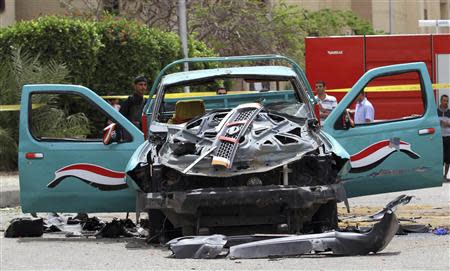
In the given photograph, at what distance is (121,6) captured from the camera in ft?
105

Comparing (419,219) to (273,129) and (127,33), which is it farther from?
(127,33)

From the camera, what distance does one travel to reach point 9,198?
15297mm

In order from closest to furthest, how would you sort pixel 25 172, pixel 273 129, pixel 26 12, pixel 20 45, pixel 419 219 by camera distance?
1. pixel 273 129
2. pixel 25 172
3. pixel 419 219
4. pixel 20 45
5. pixel 26 12

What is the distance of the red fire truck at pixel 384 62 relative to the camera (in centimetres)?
2147

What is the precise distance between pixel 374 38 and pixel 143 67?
5.09 m

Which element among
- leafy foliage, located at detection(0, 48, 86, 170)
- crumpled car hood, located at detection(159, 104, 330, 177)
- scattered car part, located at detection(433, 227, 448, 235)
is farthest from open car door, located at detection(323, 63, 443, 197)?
leafy foliage, located at detection(0, 48, 86, 170)

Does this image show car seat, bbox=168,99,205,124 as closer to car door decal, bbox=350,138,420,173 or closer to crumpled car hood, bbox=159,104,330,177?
crumpled car hood, bbox=159,104,330,177

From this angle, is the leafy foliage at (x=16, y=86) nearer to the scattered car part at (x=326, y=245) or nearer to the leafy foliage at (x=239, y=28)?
the scattered car part at (x=326, y=245)

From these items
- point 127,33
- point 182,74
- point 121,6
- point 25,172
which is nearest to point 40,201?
point 25,172

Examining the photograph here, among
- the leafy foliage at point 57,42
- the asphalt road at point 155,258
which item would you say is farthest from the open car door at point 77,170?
the leafy foliage at point 57,42

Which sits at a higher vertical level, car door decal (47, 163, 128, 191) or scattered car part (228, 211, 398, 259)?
car door decal (47, 163, 128, 191)

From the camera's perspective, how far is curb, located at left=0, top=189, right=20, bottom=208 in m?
15.2

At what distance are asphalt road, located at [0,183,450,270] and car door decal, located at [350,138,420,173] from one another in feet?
3.32

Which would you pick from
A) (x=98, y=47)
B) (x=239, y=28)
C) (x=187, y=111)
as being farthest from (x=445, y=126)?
(x=239, y=28)
